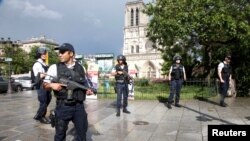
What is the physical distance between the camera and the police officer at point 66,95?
16.9 feet

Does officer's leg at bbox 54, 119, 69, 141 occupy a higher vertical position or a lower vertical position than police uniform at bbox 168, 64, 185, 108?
lower

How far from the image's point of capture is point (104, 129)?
854 cm

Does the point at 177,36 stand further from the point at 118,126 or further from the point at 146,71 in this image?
the point at 146,71

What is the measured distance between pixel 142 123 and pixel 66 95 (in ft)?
15.2

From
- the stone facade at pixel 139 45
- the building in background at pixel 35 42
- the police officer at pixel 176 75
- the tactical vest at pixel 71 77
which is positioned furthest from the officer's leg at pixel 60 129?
the building in background at pixel 35 42

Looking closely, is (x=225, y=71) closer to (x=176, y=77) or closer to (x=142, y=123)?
(x=176, y=77)

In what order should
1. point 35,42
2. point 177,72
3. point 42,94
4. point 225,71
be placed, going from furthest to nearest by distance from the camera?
1. point 35,42
2. point 225,71
3. point 177,72
4. point 42,94

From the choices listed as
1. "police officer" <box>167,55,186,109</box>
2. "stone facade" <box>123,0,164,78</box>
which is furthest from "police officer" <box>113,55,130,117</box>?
"stone facade" <box>123,0,164,78</box>

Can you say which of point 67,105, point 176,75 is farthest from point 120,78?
point 67,105

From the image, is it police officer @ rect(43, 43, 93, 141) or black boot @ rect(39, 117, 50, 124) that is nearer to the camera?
police officer @ rect(43, 43, 93, 141)

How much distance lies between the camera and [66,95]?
512cm

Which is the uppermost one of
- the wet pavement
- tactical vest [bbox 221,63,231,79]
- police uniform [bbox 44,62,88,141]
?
tactical vest [bbox 221,63,231,79]

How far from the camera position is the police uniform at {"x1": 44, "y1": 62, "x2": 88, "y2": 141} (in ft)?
17.0

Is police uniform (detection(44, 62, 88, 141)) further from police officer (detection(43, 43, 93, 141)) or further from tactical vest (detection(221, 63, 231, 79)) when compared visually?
tactical vest (detection(221, 63, 231, 79))
